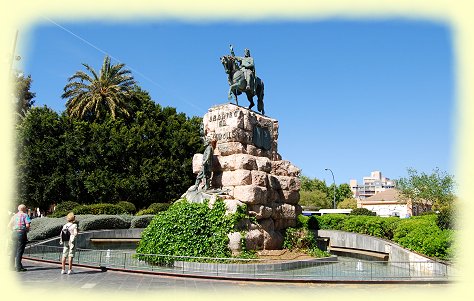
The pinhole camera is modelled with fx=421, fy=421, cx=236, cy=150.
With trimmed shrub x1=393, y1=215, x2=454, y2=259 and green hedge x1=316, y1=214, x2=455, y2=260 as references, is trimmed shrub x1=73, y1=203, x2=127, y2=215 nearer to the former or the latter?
green hedge x1=316, y1=214, x2=455, y2=260

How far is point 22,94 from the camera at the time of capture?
48.6 metres

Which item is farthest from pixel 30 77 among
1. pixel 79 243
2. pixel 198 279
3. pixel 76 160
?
pixel 198 279

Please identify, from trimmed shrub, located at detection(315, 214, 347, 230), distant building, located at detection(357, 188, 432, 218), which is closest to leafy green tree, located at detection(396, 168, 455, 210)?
distant building, located at detection(357, 188, 432, 218)

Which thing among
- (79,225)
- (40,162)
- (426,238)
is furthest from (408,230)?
(40,162)

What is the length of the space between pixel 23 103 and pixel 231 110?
39708mm

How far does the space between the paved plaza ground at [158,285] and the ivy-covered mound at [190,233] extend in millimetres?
2552

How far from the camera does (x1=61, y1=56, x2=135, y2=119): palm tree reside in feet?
129

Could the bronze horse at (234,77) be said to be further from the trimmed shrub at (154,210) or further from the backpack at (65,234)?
the trimmed shrub at (154,210)

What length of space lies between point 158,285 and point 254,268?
11.6 feet

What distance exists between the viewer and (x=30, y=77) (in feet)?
163

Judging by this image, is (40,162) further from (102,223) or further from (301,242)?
(301,242)

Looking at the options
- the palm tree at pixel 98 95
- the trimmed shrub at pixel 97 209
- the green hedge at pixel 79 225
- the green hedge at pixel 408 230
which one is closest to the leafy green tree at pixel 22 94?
the palm tree at pixel 98 95

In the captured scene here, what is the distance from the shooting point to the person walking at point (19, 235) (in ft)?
39.2

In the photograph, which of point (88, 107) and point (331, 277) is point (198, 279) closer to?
point (331, 277)
